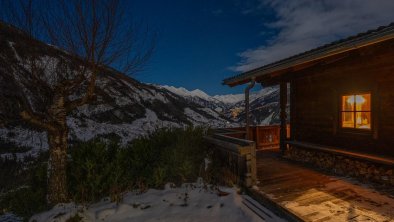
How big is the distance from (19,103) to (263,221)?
5044 mm

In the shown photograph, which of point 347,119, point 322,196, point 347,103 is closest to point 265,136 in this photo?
point 347,119

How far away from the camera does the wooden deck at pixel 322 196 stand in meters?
4.06

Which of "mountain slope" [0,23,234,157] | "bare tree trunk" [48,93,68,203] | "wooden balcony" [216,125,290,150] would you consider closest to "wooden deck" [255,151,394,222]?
"mountain slope" [0,23,234,157]

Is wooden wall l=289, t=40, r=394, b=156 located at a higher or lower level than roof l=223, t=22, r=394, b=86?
lower

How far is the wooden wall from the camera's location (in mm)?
5789

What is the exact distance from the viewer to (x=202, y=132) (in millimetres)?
8352

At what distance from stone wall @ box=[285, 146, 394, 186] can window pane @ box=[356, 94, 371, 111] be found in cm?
150

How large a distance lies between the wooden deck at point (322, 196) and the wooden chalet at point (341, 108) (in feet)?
2.14

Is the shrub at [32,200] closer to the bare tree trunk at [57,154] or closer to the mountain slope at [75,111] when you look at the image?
the bare tree trunk at [57,154]

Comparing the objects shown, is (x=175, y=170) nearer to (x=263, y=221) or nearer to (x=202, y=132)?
(x=202, y=132)

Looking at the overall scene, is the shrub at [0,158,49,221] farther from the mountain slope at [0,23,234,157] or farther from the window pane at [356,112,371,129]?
the window pane at [356,112,371,129]

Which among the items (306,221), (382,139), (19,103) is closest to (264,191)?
(306,221)

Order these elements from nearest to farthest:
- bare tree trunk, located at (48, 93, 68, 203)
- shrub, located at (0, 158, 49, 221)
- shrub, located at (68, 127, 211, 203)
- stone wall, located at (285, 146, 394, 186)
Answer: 1. bare tree trunk, located at (48, 93, 68, 203)
2. shrub, located at (0, 158, 49, 221)
3. shrub, located at (68, 127, 211, 203)
4. stone wall, located at (285, 146, 394, 186)

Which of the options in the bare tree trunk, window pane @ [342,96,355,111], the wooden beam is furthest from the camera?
the wooden beam
